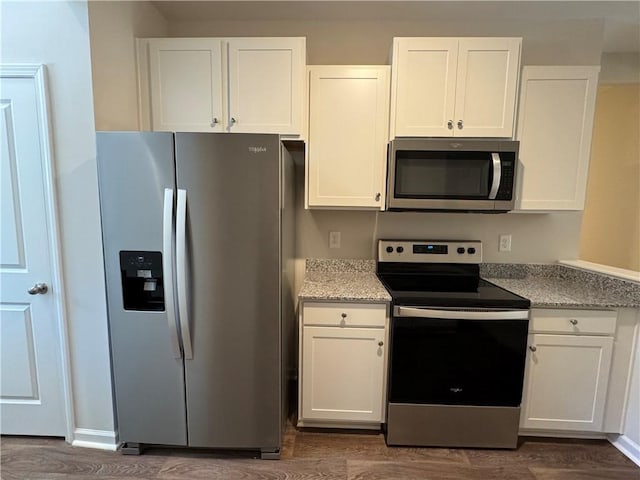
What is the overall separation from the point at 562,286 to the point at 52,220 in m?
3.07

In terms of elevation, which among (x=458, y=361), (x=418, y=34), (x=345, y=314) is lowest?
(x=458, y=361)

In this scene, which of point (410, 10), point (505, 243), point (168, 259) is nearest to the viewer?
point (168, 259)

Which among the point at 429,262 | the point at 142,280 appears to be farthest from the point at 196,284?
the point at 429,262

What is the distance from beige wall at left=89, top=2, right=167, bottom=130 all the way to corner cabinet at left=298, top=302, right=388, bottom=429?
1488 millimetres

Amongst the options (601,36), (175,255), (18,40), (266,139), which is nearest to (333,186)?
(266,139)

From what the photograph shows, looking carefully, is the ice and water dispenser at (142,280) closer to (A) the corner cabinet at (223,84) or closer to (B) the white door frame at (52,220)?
(B) the white door frame at (52,220)

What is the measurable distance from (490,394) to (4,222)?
280 cm

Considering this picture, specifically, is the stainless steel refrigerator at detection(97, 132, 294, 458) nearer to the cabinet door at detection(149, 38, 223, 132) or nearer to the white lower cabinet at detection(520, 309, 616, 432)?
the cabinet door at detection(149, 38, 223, 132)

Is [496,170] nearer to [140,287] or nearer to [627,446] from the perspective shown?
[627,446]

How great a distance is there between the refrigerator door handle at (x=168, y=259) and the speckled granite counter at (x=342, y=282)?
2.20ft

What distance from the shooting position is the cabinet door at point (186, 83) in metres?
1.84

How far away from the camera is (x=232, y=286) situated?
154cm

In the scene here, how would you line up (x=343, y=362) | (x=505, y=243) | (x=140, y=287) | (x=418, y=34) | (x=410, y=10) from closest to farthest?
1. (x=140, y=287)
2. (x=343, y=362)
3. (x=410, y=10)
4. (x=418, y=34)
5. (x=505, y=243)

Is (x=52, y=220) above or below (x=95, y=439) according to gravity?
above
